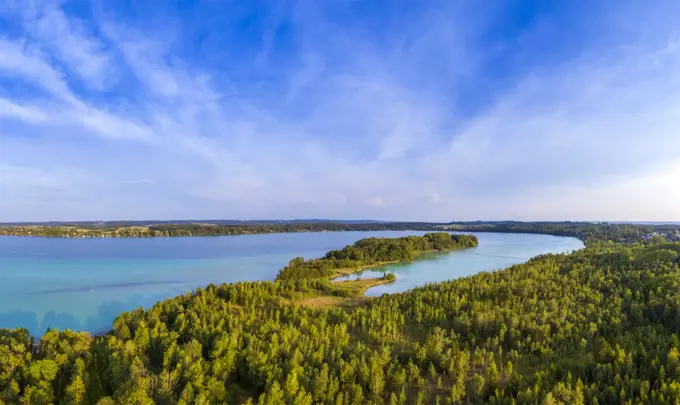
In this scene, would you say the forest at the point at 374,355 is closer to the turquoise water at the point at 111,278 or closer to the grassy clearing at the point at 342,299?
the grassy clearing at the point at 342,299

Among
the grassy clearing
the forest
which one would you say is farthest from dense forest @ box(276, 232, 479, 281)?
the forest

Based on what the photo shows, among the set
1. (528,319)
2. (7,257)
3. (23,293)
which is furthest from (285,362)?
(7,257)

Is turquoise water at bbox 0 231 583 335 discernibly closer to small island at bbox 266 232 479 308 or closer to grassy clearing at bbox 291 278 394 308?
grassy clearing at bbox 291 278 394 308

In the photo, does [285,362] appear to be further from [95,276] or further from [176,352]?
[95,276]

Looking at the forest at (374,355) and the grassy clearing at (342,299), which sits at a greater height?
the forest at (374,355)

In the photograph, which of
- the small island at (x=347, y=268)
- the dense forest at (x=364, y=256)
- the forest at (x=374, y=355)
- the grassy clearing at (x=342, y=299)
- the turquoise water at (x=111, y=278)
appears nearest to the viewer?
the forest at (x=374, y=355)

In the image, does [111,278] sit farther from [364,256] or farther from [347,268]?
[364,256]

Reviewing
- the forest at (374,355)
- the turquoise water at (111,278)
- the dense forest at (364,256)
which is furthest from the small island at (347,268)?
the forest at (374,355)
